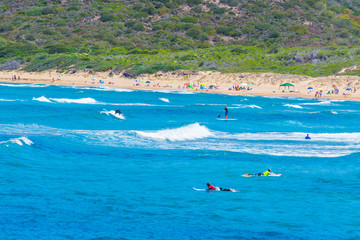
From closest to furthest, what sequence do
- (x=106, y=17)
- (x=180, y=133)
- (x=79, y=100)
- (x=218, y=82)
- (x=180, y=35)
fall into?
(x=180, y=133), (x=79, y=100), (x=218, y=82), (x=180, y=35), (x=106, y=17)

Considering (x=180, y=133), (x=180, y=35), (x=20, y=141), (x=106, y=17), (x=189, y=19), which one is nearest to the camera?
(x=20, y=141)

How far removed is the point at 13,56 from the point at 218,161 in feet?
311

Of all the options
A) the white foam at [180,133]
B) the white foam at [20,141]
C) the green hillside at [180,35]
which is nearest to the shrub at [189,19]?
the green hillside at [180,35]

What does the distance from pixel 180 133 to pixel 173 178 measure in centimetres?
1467

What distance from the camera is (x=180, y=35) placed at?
130875mm

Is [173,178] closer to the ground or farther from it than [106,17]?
closer to the ground

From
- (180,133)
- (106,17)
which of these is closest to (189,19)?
(106,17)

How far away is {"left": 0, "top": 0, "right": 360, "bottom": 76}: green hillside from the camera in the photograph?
100 metres

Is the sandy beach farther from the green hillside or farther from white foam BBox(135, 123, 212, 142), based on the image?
white foam BBox(135, 123, 212, 142)

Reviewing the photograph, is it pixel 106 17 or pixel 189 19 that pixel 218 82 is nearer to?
pixel 189 19

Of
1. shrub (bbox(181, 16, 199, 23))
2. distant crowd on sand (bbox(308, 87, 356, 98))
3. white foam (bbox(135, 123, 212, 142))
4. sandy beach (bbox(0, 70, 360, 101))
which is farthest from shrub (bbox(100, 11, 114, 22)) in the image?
white foam (bbox(135, 123, 212, 142))

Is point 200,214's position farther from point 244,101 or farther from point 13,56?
point 13,56

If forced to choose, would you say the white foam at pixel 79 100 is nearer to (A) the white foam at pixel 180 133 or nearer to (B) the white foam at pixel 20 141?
(A) the white foam at pixel 180 133

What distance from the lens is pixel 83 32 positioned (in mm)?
133250
